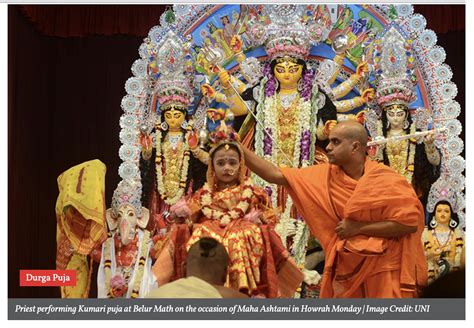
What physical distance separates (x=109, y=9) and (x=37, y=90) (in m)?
0.94

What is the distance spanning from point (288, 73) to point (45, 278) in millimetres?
2654

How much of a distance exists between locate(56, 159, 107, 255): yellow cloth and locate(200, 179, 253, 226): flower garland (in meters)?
1.35

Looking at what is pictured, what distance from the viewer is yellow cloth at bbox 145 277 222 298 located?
16.6 ft

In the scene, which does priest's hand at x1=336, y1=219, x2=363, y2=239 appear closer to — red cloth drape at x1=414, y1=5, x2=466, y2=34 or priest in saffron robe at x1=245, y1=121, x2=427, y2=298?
priest in saffron robe at x1=245, y1=121, x2=427, y2=298

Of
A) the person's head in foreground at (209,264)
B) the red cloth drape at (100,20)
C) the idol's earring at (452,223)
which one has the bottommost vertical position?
the person's head in foreground at (209,264)

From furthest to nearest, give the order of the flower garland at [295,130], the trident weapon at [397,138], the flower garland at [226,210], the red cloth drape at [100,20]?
the red cloth drape at [100,20] < the flower garland at [295,130] < the trident weapon at [397,138] < the flower garland at [226,210]

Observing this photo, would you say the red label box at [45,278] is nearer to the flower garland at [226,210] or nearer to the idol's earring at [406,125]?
→ the flower garland at [226,210]

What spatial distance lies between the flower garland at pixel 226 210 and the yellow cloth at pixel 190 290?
1.53 metres

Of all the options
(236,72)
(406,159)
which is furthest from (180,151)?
(406,159)

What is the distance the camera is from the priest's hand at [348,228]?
6.74 meters

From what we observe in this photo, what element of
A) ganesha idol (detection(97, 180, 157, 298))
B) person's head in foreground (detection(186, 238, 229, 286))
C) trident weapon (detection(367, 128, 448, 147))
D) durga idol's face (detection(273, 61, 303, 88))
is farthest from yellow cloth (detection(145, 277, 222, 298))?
durga idol's face (detection(273, 61, 303, 88))

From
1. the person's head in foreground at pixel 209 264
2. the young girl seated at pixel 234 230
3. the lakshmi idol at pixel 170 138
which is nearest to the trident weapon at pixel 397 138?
the young girl seated at pixel 234 230

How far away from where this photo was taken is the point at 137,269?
8.05m

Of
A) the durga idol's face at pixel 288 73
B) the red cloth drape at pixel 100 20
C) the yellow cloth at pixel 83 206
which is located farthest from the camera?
the red cloth drape at pixel 100 20
